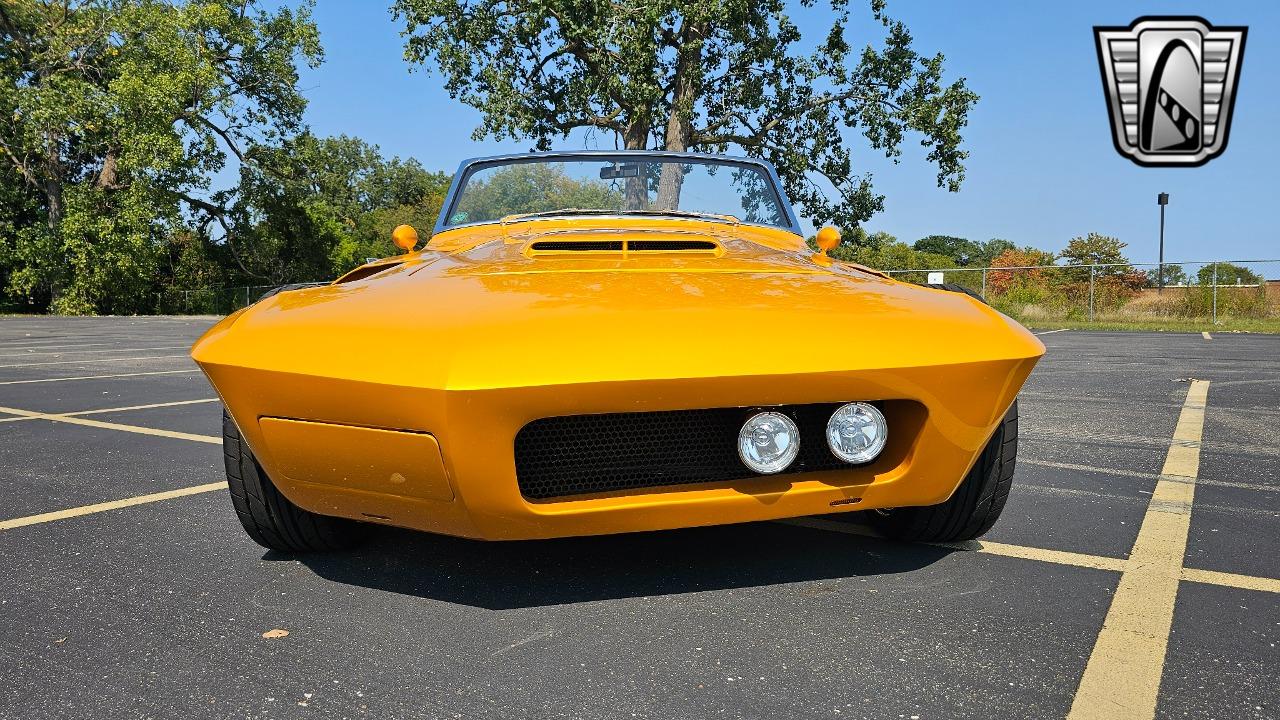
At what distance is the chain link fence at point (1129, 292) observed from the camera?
2016 cm

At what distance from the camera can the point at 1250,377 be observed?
24.2 feet

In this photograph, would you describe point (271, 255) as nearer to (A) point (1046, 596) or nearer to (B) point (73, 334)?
(B) point (73, 334)

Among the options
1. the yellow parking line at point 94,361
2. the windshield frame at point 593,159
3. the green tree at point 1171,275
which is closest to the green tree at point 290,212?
the yellow parking line at point 94,361

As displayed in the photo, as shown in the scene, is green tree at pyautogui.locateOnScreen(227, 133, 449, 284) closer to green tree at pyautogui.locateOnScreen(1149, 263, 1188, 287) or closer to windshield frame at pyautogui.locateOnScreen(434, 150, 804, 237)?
green tree at pyautogui.locateOnScreen(1149, 263, 1188, 287)

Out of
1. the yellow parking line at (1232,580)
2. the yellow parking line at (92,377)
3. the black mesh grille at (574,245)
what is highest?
the black mesh grille at (574,245)

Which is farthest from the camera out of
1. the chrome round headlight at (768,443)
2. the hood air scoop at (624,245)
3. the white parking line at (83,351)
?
the white parking line at (83,351)

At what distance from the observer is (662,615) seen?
6.70ft

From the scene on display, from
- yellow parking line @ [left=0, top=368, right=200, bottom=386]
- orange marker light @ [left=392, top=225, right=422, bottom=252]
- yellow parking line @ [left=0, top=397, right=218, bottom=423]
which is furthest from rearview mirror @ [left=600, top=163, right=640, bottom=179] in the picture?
yellow parking line @ [left=0, top=368, right=200, bottom=386]

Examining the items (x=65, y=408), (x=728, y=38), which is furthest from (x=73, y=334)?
(x=728, y=38)

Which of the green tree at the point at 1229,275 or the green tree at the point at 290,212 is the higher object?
the green tree at the point at 290,212

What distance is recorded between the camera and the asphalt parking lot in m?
1.65

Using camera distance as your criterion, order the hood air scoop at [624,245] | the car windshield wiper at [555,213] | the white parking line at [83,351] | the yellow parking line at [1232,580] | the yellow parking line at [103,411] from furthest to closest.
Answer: the white parking line at [83,351] → the yellow parking line at [103,411] → the car windshield wiper at [555,213] → the hood air scoop at [624,245] → the yellow parking line at [1232,580]

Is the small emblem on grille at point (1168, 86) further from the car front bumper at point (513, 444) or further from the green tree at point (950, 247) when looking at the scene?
the green tree at point (950, 247)

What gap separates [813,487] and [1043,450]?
2577 millimetres
